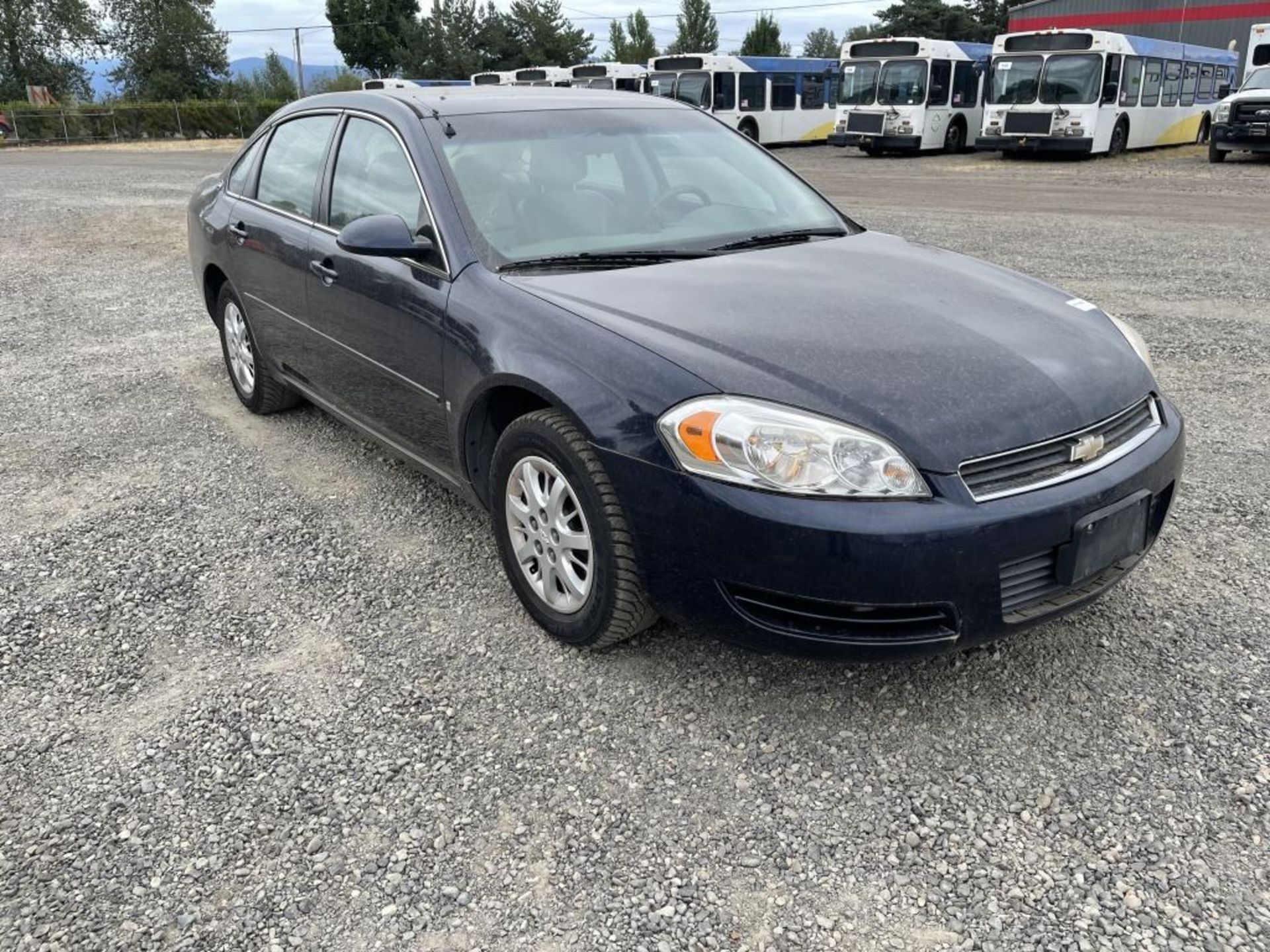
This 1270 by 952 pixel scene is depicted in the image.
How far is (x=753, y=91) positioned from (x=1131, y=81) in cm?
1014

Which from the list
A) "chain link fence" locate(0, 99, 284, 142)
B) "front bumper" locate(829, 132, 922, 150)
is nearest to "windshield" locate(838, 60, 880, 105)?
"front bumper" locate(829, 132, 922, 150)

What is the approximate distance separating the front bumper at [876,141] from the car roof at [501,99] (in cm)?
2284

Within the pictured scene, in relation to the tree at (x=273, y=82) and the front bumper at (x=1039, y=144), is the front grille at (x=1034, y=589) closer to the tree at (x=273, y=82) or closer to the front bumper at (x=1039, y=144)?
the front bumper at (x=1039, y=144)

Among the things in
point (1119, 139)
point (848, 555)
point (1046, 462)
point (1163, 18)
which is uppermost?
point (1163, 18)

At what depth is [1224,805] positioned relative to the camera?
97.7 inches

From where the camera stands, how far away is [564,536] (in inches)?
120

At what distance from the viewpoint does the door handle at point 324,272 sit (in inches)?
162

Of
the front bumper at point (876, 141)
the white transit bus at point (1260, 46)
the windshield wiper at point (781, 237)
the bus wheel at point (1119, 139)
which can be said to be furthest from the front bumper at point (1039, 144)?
the windshield wiper at point (781, 237)

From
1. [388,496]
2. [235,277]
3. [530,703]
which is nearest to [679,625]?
[530,703]

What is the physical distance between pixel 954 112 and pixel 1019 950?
27823mm

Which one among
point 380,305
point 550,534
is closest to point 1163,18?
point 380,305

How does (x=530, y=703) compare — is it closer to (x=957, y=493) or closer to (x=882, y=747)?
(x=882, y=747)

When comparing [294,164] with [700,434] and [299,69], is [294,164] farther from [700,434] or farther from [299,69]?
[299,69]

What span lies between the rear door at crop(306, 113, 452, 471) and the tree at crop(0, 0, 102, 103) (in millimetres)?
63621
